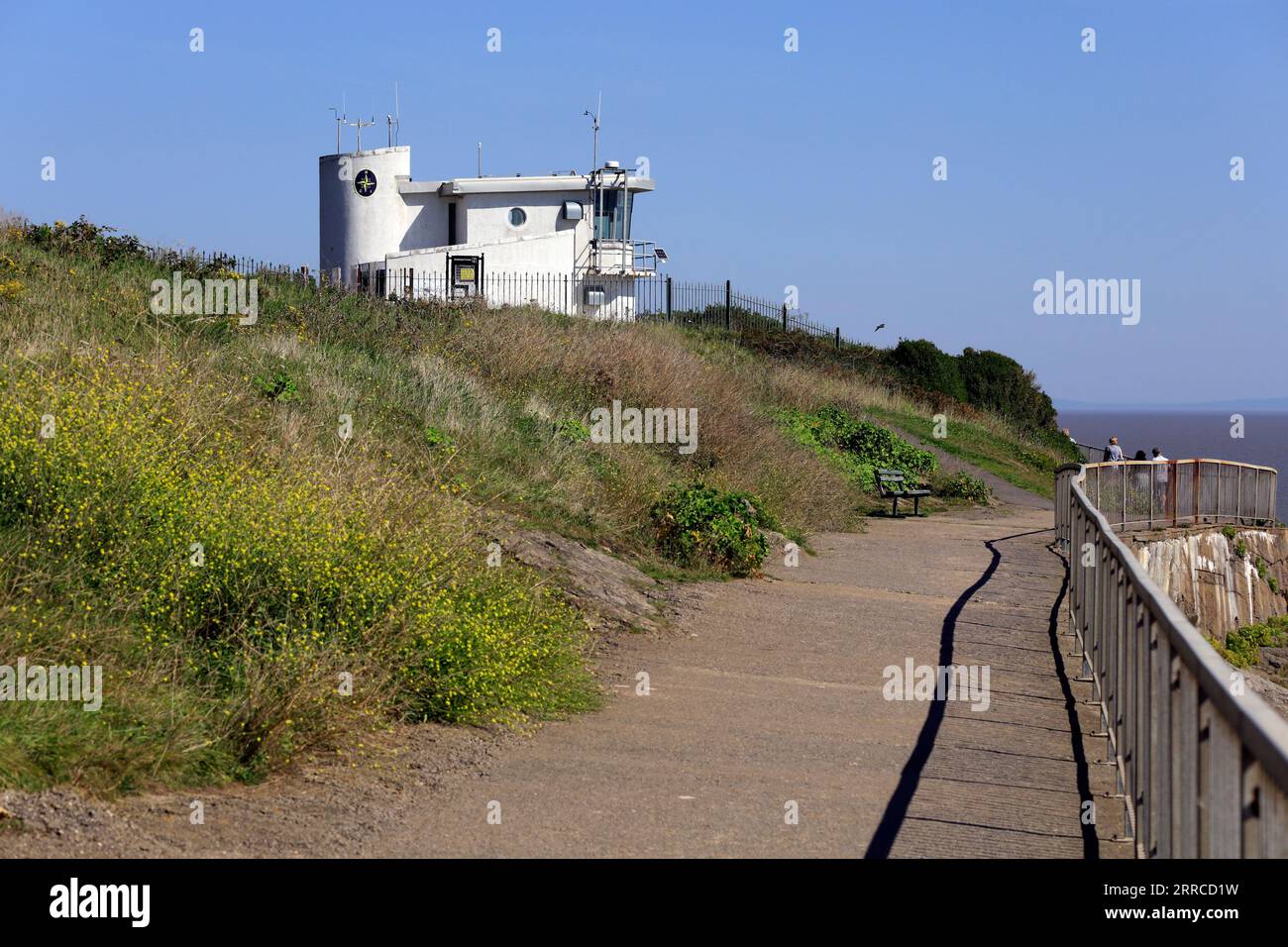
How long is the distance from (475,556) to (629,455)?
7476mm

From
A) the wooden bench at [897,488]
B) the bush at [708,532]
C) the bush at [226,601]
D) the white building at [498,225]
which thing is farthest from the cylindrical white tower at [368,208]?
the bush at [226,601]

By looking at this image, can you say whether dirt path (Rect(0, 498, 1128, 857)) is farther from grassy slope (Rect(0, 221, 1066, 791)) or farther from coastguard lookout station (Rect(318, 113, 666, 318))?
coastguard lookout station (Rect(318, 113, 666, 318))

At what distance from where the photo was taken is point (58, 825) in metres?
5.18

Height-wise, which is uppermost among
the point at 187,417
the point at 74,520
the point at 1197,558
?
the point at 187,417

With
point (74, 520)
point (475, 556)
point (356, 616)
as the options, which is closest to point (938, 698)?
point (475, 556)

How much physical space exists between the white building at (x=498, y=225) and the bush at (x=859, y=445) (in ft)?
44.8

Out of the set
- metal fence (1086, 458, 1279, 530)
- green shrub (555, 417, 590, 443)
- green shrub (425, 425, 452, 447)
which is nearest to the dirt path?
green shrub (425, 425, 452, 447)

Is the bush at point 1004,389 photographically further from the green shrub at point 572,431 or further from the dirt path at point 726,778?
the dirt path at point 726,778

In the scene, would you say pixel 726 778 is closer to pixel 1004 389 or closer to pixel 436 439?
pixel 436 439

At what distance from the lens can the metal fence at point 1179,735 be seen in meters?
3.39

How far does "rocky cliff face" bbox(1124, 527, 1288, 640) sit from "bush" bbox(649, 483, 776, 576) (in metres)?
8.24

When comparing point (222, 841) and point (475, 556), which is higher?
point (475, 556)

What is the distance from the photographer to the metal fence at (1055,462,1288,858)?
3.39 metres
